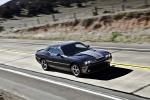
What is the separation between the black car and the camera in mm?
13883

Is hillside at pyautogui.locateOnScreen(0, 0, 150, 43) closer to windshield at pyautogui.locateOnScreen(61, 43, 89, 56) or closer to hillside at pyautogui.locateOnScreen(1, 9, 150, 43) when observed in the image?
hillside at pyautogui.locateOnScreen(1, 9, 150, 43)

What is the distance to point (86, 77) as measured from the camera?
14430mm

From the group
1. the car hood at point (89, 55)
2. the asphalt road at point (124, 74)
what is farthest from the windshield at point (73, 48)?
the asphalt road at point (124, 74)

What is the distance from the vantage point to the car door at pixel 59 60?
15.0 m

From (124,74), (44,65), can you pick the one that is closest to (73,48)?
(44,65)

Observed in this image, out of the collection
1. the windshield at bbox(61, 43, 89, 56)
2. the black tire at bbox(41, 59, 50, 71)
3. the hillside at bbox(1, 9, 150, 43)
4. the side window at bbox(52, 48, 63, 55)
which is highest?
the windshield at bbox(61, 43, 89, 56)

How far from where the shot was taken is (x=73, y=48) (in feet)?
50.8

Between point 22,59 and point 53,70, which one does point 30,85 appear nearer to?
point 53,70

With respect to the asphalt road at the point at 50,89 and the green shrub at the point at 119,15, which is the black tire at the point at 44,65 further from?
the green shrub at the point at 119,15

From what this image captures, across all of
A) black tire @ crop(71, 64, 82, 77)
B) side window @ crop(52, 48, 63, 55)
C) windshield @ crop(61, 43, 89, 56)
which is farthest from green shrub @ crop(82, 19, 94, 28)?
black tire @ crop(71, 64, 82, 77)

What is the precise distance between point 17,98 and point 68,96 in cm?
219

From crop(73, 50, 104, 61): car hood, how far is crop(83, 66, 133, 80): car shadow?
90 centimetres

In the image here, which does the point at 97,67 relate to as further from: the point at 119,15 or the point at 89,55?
the point at 119,15

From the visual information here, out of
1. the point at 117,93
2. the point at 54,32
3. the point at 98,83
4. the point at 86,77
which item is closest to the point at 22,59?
the point at 86,77
